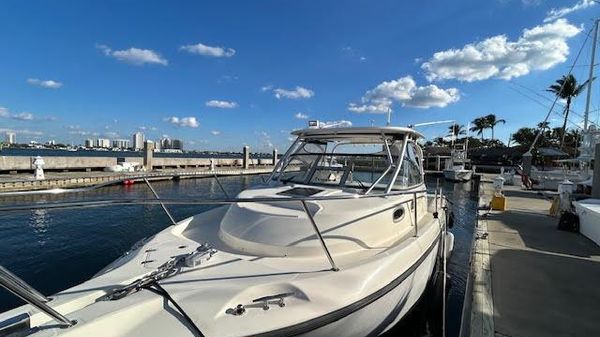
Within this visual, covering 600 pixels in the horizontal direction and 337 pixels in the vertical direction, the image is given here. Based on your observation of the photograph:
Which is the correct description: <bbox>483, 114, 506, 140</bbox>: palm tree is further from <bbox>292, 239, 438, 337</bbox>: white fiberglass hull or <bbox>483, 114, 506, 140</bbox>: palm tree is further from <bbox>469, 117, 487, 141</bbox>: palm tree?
<bbox>292, 239, 438, 337</bbox>: white fiberglass hull

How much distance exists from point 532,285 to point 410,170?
240 centimetres

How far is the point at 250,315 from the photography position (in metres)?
2.46

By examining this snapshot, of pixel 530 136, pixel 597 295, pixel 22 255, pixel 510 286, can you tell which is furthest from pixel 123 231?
pixel 530 136

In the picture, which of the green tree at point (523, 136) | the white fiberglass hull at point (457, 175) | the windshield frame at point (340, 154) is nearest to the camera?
the windshield frame at point (340, 154)

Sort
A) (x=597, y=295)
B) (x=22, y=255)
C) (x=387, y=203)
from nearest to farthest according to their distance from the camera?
(x=387, y=203) < (x=597, y=295) < (x=22, y=255)

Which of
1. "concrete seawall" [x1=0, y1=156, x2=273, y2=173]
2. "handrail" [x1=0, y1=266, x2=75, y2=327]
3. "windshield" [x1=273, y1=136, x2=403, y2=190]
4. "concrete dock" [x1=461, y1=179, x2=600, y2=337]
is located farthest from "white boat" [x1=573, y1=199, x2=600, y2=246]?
"concrete seawall" [x1=0, y1=156, x2=273, y2=173]

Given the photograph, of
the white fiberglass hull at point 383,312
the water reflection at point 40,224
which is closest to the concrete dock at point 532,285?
the white fiberglass hull at point 383,312

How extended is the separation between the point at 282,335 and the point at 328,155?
→ 3767 millimetres

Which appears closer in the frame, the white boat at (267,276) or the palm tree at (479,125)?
the white boat at (267,276)

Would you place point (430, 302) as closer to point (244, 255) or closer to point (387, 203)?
point (387, 203)

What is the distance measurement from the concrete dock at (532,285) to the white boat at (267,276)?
2.86 feet

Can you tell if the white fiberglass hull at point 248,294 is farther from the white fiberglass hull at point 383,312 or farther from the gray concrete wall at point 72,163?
the gray concrete wall at point 72,163

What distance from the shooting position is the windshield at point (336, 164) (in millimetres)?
5512

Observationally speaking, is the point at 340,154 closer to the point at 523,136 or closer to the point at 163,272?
the point at 163,272
